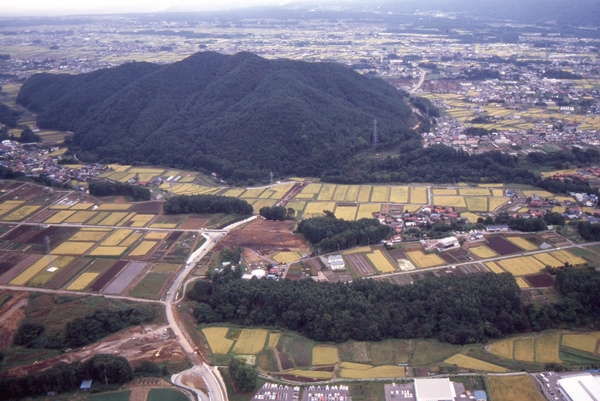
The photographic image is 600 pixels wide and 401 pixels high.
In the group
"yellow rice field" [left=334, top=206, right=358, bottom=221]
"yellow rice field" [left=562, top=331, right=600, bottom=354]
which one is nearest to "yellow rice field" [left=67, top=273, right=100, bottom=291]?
"yellow rice field" [left=334, top=206, right=358, bottom=221]

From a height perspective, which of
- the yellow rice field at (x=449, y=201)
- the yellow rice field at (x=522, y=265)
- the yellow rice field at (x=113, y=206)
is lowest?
the yellow rice field at (x=113, y=206)

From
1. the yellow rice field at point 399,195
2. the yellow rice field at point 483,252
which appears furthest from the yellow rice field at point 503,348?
the yellow rice field at point 399,195

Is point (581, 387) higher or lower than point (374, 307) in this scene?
higher

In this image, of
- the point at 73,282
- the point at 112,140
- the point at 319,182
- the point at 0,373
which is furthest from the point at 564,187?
the point at 112,140

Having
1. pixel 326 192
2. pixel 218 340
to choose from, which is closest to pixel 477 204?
pixel 326 192

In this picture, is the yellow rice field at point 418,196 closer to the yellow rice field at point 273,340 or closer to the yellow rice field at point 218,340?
the yellow rice field at point 273,340

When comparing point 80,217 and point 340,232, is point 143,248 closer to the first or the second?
point 80,217
